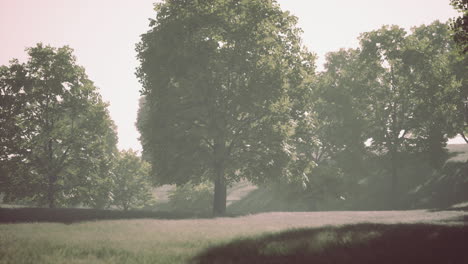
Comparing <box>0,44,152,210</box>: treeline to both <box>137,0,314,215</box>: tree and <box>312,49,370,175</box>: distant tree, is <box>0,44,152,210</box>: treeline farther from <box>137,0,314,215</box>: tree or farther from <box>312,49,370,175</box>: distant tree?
<box>312,49,370,175</box>: distant tree

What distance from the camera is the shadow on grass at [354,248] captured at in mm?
8586

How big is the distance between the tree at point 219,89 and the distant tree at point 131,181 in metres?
20.2

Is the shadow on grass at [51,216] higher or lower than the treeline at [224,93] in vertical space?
lower

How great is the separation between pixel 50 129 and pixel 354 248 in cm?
2571

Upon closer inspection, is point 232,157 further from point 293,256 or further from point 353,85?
point 353,85

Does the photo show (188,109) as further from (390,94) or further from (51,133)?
(390,94)

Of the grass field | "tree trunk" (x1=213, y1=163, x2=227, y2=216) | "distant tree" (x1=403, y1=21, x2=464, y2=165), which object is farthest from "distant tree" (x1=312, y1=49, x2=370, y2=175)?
the grass field

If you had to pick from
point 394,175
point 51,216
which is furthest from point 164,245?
point 394,175

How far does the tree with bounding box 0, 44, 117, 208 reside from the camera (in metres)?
26.3

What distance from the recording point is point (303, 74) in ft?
85.0

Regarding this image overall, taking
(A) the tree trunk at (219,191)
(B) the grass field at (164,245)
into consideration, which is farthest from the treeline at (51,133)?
(B) the grass field at (164,245)

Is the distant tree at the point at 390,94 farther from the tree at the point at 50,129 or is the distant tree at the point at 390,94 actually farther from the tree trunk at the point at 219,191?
the tree at the point at 50,129

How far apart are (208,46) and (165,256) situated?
1658 centimetres

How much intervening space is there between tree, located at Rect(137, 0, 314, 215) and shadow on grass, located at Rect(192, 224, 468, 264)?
13.4 meters
